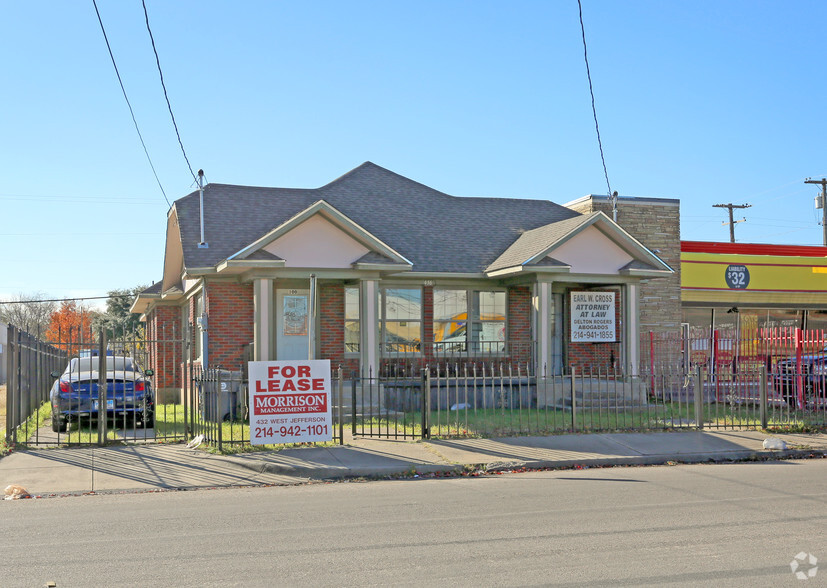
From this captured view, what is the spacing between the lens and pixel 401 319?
20.5 meters

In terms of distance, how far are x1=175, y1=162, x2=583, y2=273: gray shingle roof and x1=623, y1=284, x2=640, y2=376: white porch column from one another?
2379 millimetres

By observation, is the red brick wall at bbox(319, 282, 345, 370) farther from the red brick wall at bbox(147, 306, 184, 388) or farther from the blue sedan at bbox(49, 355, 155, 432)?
the red brick wall at bbox(147, 306, 184, 388)

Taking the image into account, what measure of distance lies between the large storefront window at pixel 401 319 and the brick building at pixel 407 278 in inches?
1.2

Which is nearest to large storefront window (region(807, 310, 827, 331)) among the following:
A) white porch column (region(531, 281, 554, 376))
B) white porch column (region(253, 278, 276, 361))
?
white porch column (region(531, 281, 554, 376))

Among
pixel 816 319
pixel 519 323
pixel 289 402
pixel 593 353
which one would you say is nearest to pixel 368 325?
pixel 519 323

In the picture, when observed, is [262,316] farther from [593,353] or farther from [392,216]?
[593,353]

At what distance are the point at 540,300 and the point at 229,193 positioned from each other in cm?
913

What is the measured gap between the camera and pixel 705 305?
25.7 m

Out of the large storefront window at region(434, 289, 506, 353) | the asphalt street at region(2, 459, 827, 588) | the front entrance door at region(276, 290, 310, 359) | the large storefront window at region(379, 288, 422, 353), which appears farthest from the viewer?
the large storefront window at region(434, 289, 506, 353)

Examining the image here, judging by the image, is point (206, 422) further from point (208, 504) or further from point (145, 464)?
point (208, 504)

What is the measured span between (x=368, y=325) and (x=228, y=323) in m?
3.43

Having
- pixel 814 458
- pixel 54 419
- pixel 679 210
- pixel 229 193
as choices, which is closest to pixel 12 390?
pixel 54 419

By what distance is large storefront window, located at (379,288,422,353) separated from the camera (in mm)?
20375

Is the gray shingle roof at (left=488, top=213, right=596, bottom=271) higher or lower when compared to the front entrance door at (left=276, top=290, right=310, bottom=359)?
higher
